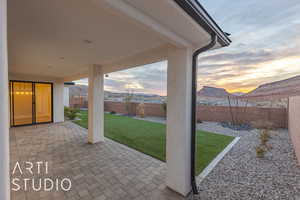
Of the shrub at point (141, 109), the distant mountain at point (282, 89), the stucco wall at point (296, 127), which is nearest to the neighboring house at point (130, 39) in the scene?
the distant mountain at point (282, 89)

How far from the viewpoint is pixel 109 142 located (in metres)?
4.38

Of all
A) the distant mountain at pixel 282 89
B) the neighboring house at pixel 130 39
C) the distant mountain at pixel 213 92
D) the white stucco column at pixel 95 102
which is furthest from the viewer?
the distant mountain at pixel 213 92

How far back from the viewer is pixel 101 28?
2.00m

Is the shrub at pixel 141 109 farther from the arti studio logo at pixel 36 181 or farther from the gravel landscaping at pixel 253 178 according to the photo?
the arti studio logo at pixel 36 181

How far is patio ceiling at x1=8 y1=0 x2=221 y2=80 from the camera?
4.46 ft

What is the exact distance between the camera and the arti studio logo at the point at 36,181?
7.29ft

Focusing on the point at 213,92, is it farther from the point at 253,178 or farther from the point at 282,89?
the point at 253,178

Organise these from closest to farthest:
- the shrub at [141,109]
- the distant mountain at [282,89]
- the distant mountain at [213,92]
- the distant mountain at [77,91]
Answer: the distant mountain at [282,89], the distant mountain at [213,92], the shrub at [141,109], the distant mountain at [77,91]

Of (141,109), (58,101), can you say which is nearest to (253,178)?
(141,109)

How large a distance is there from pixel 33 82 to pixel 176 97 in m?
8.18

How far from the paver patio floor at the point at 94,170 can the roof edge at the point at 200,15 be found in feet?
8.29

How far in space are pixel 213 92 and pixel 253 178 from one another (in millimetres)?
5057

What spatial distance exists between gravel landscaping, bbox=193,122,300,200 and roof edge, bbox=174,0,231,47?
248 cm

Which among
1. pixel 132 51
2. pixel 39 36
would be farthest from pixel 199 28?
pixel 39 36
